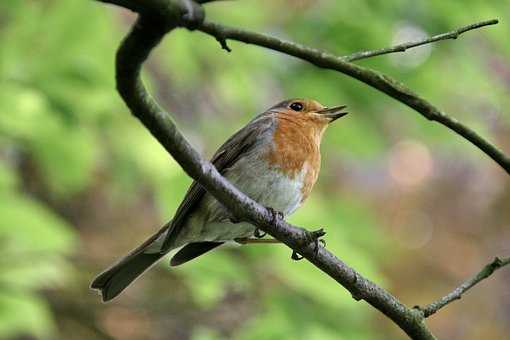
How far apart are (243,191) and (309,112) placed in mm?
707

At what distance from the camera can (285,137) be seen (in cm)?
390

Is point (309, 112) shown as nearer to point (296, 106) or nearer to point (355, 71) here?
point (296, 106)

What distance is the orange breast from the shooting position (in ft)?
12.3

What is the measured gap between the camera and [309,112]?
424cm

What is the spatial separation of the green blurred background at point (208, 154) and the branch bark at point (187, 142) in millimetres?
1577

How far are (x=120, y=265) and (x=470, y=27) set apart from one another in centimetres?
220

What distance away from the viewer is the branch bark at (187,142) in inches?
61.0

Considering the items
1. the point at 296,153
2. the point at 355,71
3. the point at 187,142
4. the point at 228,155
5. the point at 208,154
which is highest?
the point at 208,154

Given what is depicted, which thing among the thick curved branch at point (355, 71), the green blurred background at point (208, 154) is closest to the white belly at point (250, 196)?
the green blurred background at point (208, 154)

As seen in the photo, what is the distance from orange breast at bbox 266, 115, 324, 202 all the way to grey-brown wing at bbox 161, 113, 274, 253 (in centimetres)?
10

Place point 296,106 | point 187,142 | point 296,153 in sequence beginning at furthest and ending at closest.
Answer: point 296,106 < point 296,153 < point 187,142

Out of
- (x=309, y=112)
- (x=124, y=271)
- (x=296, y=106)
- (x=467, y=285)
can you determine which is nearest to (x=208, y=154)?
(x=296, y=106)

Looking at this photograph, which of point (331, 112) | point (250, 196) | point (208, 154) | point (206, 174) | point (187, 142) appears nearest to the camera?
point (187, 142)

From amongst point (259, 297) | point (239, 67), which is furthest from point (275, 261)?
point (239, 67)
